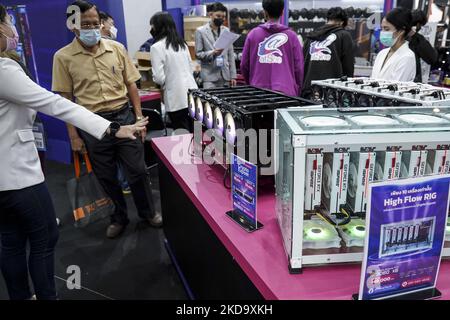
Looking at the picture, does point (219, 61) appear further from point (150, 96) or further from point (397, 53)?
point (397, 53)

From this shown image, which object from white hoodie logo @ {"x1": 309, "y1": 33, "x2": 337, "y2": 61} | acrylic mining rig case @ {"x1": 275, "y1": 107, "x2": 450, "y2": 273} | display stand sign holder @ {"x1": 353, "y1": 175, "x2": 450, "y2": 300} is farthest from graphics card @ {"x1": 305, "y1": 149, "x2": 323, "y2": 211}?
white hoodie logo @ {"x1": 309, "y1": 33, "x2": 337, "y2": 61}

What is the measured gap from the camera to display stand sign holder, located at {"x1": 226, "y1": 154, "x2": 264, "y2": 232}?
1.26 m

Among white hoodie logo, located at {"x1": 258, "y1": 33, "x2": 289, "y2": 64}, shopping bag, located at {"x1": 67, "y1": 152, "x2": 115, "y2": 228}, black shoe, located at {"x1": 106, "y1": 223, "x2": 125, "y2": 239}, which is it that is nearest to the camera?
shopping bag, located at {"x1": 67, "y1": 152, "x2": 115, "y2": 228}

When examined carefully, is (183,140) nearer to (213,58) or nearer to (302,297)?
(302,297)

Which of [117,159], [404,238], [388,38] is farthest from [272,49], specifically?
[404,238]

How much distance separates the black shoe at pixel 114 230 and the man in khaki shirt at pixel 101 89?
0.66 ft

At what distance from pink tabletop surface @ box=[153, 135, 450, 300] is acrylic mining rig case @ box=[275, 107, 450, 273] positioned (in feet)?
0.13

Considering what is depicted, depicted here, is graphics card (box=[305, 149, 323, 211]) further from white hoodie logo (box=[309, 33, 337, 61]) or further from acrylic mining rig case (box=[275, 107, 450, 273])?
white hoodie logo (box=[309, 33, 337, 61])

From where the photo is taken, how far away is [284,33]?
3043 mm

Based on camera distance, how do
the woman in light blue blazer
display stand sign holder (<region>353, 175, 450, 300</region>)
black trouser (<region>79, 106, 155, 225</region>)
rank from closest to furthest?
display stand sign holder (<region>353, 175, 450, 300</region>) → the woman in light blue blazer → black trouser (<region>79, 106, 155, 225</region>)

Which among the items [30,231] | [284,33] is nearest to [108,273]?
[30,231]

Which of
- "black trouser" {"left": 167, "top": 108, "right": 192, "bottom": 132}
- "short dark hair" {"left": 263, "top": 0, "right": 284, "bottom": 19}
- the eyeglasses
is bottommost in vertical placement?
"black trouser" {"left": 167, "top": 108, "right": 192, "bottom": 132}

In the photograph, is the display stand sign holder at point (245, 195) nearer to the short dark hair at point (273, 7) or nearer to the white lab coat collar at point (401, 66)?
the white lab coat collar at point (401, 66)

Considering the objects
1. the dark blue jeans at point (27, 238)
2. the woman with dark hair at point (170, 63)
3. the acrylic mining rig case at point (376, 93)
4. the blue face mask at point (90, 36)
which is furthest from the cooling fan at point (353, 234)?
the woman with dark hair at point (170, 63)
